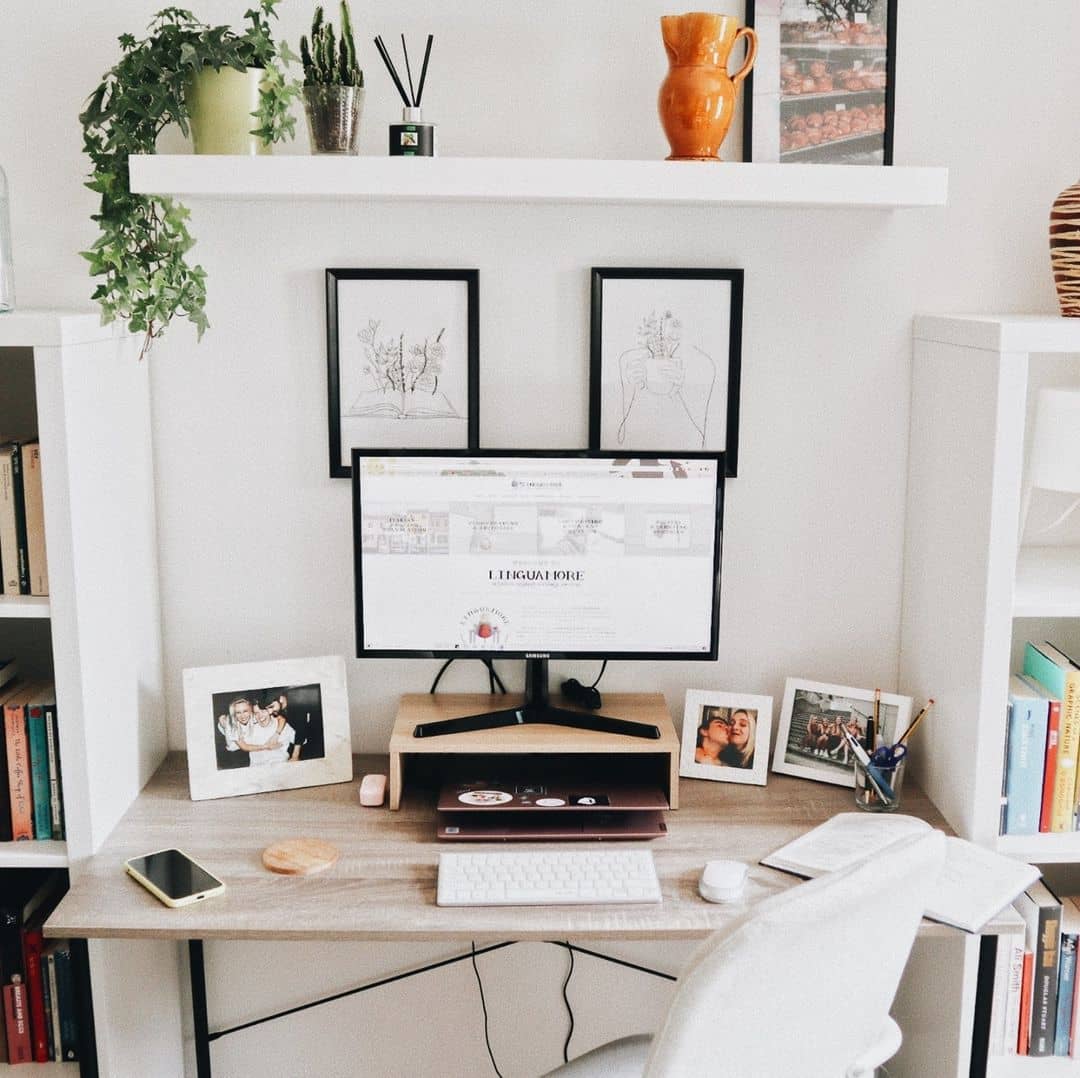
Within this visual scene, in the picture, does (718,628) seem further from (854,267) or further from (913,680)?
(854,267)

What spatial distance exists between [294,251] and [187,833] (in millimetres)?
937

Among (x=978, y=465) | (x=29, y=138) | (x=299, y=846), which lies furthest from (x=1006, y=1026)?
(x=29, y=138)

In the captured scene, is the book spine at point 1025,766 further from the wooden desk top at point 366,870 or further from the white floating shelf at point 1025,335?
the white floating shelf at point 1025,335

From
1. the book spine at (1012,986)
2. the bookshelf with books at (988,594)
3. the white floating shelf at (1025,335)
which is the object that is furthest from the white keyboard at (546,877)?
the white floating shelf at (1025,335)

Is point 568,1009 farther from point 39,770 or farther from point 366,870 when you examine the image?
point 39,770

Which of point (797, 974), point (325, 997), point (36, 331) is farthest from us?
point (325, 997)

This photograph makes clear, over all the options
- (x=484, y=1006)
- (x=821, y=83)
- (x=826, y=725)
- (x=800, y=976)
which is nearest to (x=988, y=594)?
(x=826, y=725)

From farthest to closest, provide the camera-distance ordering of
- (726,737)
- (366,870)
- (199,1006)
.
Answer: (199,1006)
(726,737)
(366,870)

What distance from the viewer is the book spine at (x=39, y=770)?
1.81 m

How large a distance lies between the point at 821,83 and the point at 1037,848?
4.04ft

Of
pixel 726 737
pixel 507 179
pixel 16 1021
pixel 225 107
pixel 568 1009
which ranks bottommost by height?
pixel 568 1009

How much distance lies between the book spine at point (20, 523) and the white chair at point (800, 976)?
112 cm

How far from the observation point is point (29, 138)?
1.95 meters

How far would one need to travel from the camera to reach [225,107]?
1727 mm
